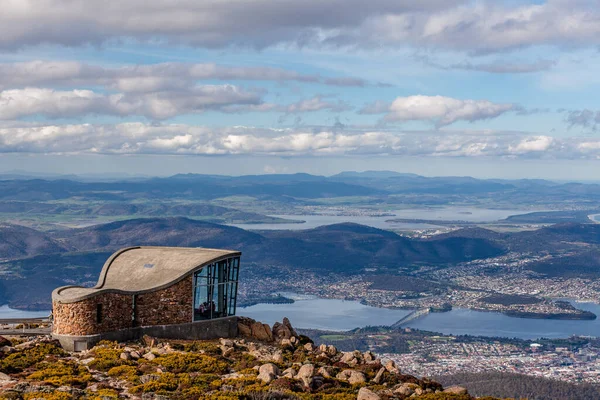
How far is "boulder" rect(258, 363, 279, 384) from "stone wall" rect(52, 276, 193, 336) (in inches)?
418

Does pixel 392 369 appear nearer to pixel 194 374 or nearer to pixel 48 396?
pixel 194 374

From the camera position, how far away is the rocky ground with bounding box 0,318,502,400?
34.2 m

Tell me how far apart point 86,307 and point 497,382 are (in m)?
82.2

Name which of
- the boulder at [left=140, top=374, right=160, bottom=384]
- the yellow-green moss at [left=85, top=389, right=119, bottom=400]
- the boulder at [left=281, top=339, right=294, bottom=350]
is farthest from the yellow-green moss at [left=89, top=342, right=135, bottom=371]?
the boulder at [left=281, top=339, right=294, bottom=350]

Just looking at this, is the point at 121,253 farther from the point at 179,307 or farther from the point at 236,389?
the point at 236,389

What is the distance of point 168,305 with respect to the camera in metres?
47.9

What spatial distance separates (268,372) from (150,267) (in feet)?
50.4

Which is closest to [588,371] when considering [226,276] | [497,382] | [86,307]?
[497,382]

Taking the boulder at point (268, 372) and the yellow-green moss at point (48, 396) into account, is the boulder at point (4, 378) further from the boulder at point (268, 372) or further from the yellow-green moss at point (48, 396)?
the boulder at point (268, 372)

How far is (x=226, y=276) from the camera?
167ft

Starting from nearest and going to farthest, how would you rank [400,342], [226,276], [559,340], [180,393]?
[180,393]
[226,276]
[400,342]
[559,340]

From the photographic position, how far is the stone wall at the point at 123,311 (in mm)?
43844

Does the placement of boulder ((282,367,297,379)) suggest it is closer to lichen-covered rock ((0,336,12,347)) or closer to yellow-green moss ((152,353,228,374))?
yellow-green moss ((152,353,228,374))

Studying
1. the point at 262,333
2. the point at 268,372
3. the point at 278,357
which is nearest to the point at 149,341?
the point at 278,357
